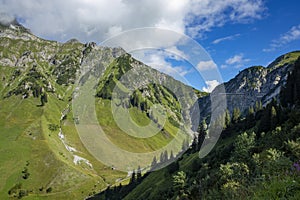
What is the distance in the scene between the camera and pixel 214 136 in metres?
120

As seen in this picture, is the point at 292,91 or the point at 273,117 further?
the point at 292,91

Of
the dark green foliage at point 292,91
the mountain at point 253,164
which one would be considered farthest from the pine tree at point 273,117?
the dark green foliage at point 292,91

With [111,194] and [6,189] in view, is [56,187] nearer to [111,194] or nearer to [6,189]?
[6,189]

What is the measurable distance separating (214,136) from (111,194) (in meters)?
89.7

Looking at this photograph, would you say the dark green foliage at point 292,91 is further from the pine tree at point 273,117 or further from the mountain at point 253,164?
the pine tree at point 273,117

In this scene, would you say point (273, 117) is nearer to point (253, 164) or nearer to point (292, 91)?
point (292, 91)

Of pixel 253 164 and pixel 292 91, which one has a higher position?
pixel 292 91

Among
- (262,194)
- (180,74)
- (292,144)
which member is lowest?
(262,194)

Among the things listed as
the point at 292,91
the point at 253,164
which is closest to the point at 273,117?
the point at 292,91

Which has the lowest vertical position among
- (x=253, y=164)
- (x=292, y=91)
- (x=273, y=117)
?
(x=253, y=164)

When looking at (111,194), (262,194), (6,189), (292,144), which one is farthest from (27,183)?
(262,194)

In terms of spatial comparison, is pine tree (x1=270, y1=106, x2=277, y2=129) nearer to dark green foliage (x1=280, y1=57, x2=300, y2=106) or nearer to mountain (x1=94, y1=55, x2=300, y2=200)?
mountain (x1=94, y1=55, x2=300, y2=200)

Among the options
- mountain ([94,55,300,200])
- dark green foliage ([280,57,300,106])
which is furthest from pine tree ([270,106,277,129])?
dark green foliage ([280,57,300,106])

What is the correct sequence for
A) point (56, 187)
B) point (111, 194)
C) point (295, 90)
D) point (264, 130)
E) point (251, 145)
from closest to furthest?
point (251, 145) → point (264, 130) → point (295, 90) → point (111, 194) → point (56, 187)
